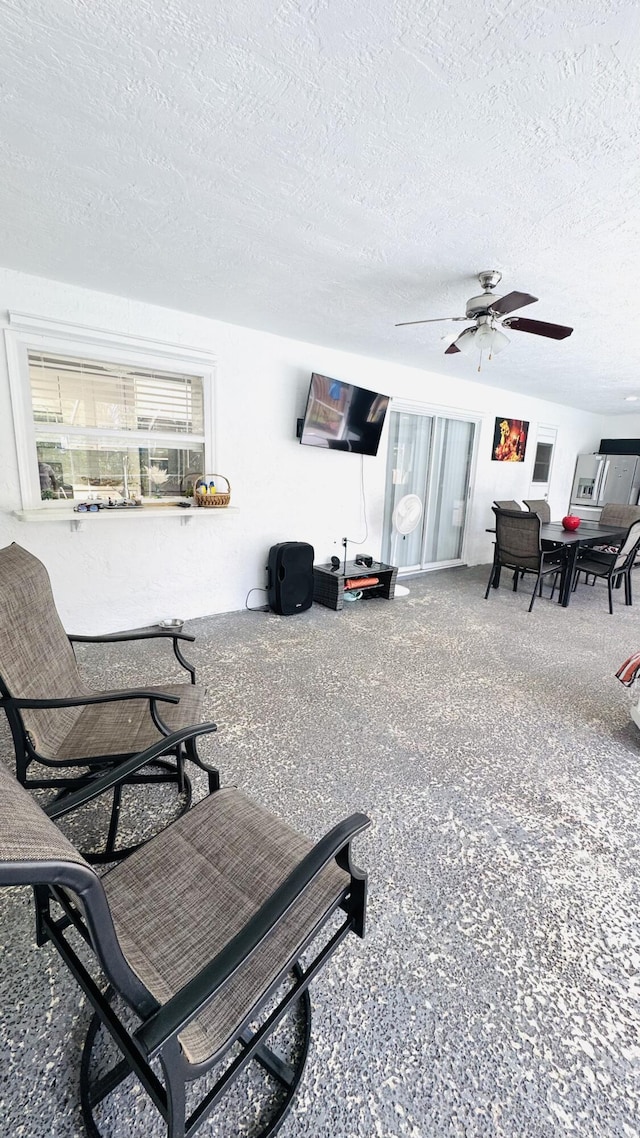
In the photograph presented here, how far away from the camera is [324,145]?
152 cm

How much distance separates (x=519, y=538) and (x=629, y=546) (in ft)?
3.67

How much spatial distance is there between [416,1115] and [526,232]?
2998 millimetres

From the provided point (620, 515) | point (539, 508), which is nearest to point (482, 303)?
point (539, 508)

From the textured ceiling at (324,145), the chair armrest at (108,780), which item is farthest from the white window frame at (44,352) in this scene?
the chair armrest at (108,780)

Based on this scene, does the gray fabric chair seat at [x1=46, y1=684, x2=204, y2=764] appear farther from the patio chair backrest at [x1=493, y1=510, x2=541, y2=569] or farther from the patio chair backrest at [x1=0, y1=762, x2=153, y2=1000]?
the patio chair backrest at [x1=493, y1=510, x2=541, y2=569]

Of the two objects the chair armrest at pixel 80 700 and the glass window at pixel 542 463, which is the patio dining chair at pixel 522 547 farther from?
the chair armrest at pixel 80 700

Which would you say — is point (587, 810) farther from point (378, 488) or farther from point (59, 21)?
point (378, 488)

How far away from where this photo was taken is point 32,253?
2422 mm

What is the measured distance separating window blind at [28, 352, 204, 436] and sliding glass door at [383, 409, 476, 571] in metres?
2.29

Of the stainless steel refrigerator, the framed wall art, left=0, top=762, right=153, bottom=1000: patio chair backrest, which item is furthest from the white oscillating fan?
the stainless steel refrigerator

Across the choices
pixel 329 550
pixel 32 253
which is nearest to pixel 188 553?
pixel 329 550

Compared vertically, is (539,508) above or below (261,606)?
above

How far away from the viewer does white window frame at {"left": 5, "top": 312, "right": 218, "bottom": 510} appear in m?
2.75

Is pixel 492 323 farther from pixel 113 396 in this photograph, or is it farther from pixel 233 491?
pixel 113 396
